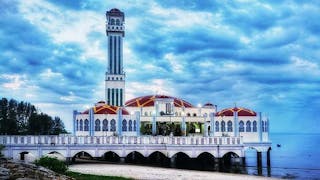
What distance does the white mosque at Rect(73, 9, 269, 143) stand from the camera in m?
63.0

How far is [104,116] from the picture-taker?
6341cm

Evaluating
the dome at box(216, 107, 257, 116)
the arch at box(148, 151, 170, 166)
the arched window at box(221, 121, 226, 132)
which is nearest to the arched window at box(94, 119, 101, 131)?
the arch at box(148, 151, 170, 166)

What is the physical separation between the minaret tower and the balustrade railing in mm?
31789

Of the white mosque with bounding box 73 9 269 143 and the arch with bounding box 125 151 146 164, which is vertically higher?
the white mosque with bounding box 73 9 269 143

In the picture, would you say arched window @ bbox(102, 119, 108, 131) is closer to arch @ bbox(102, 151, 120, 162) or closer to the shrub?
arch @ bbox(102, 151, 120, 162)

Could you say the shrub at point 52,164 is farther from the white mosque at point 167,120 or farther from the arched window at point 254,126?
the arched window at point 254,126

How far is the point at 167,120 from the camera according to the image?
225 ft

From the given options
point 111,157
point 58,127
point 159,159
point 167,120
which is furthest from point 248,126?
point 58,127

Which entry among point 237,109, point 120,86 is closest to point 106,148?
point 237,109

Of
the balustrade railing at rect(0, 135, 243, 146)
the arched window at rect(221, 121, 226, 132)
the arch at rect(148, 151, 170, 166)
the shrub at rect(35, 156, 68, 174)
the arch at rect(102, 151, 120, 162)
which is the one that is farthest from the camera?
the arched window at rect(221, 121, 226, 132)

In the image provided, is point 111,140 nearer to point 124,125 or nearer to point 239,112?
point 124,125

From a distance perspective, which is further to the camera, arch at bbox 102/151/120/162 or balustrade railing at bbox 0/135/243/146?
arch at bbox 102/151/120/162

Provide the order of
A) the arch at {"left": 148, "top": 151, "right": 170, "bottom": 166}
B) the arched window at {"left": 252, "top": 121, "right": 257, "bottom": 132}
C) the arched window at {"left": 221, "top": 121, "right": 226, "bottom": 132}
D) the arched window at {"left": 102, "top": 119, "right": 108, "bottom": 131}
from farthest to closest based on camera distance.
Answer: the arched window at {"left": 221, "top": 121, "right": 226, "bottom": 132} → the arched window at {"left": 102, "top": 119, "right": 108, "bottom": 131} → the arched window at {"left": 252, "top": 121, "right": 257, "bottom": 132} → the arch at {"left": 148, "top": 151, "right": 170, "bottom": 166}

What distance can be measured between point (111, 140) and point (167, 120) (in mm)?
16718
